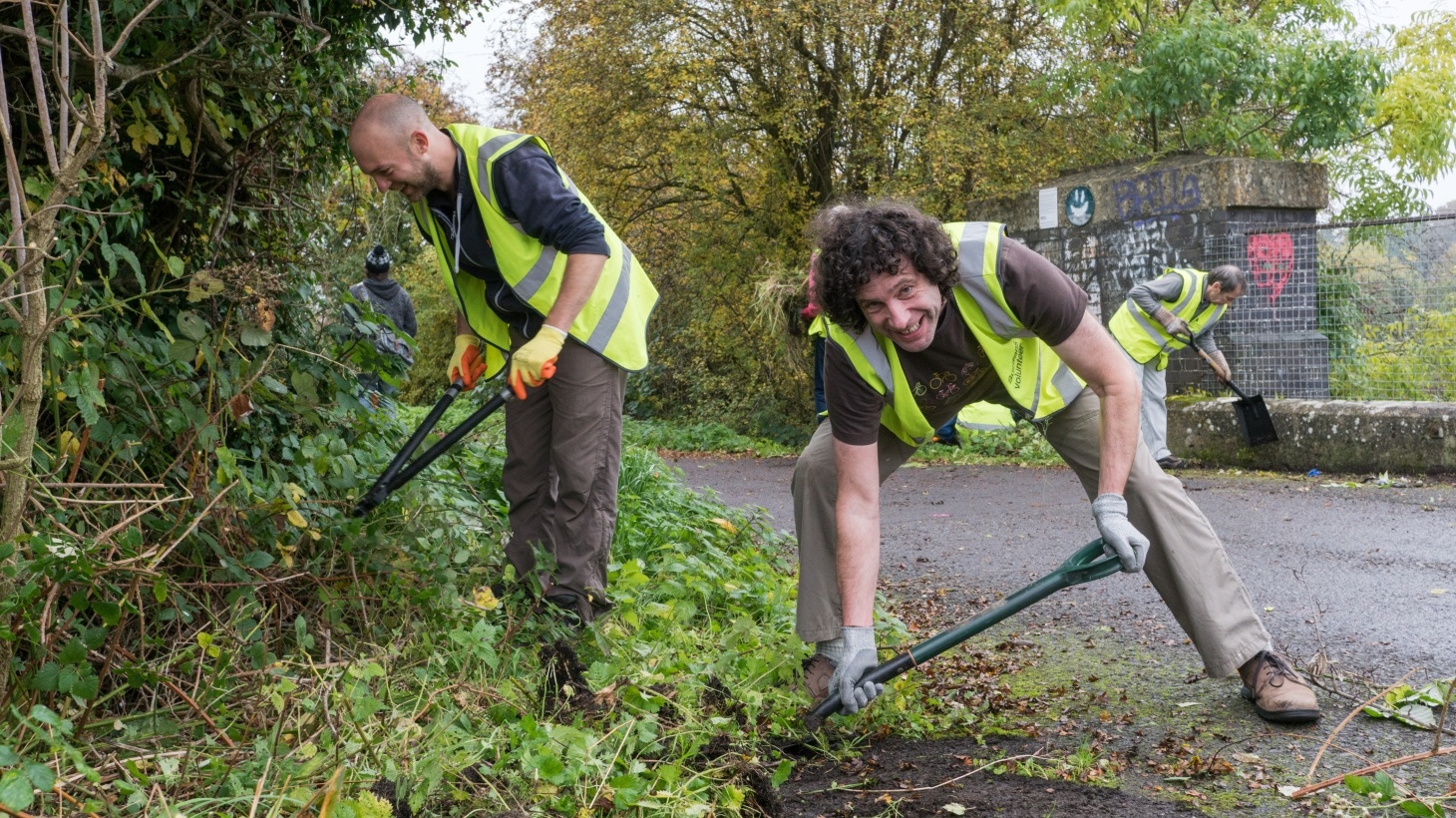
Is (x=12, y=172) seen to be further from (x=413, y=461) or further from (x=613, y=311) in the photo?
(x=613, y=311)

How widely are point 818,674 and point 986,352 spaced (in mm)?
1059

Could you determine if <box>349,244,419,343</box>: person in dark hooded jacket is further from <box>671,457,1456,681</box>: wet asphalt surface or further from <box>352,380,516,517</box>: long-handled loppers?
<box>352,380,516,517</box>: long-handled loppers

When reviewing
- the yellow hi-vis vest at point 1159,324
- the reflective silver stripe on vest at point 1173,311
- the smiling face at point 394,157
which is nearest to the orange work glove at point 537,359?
the smiling face at point 394,157

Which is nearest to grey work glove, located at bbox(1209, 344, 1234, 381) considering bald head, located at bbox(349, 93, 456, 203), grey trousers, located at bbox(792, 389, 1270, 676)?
grey trousers, located at bbox(792, 389, 1270, 676)

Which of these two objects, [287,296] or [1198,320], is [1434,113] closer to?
[1198,320]

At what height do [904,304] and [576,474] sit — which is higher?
[904,304]

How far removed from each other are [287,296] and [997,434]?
8475 millimetres

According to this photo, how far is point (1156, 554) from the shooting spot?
3.31 m

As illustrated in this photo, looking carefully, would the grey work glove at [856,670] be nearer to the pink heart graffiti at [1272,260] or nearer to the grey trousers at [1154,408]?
the grey trousers at [1154,408]

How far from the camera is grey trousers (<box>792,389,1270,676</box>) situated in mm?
3270

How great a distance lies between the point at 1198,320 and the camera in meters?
9.20

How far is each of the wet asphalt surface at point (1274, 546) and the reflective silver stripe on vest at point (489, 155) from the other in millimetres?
2746

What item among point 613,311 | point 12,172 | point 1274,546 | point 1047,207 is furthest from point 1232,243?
point 12,172

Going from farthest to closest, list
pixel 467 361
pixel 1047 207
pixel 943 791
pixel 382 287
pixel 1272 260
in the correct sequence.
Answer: pixel 1047 207 < pixel 1272 260 < pixel 382 287 < pixel 467 361 < pixel 943 791
